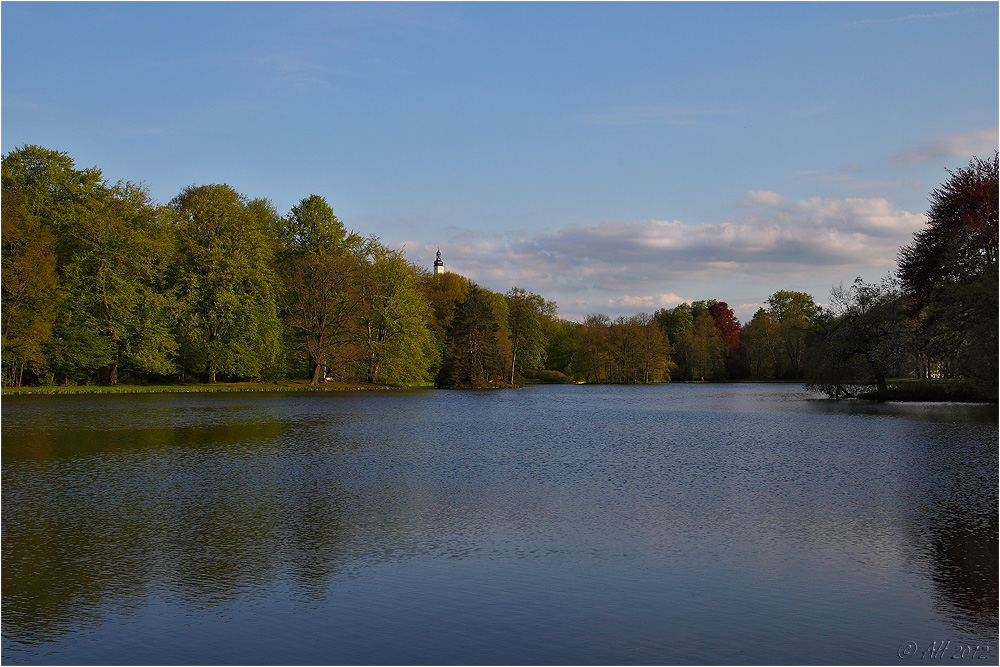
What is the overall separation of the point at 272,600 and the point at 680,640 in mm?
4588

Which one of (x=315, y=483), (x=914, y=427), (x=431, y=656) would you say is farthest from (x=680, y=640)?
(x=914, y=427)

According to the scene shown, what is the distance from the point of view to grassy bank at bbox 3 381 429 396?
164ft

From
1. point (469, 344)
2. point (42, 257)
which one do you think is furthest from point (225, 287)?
point (469, 344)

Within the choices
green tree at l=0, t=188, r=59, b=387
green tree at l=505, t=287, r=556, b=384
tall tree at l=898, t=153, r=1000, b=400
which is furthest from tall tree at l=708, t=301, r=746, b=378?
green tree at l=0, t=188, r=59, b=387

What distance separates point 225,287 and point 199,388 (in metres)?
7.84

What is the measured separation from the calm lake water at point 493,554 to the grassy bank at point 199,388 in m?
30.8

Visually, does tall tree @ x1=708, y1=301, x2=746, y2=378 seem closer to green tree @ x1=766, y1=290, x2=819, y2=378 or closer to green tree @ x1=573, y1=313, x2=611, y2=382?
green tree @ x1=766, y1=290, x2=819, y2=378

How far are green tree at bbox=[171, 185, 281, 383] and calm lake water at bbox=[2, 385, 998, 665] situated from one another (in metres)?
35.7

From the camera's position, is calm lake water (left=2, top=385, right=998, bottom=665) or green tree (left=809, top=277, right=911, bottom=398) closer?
calm lake water (left=2, top=385, right=998, bottom=665)

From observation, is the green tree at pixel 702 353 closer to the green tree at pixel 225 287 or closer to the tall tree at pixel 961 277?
the tall tree at pixel 961 277

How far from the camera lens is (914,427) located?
30469 millimetres

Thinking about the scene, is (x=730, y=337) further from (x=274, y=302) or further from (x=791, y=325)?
(x=274, y=302)

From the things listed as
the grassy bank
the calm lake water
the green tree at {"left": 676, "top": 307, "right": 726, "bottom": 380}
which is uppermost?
the green tree at {"left": 676, "top": 307, "right": 726, "bottom": 380}

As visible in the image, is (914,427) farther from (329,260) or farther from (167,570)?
(329,260)
